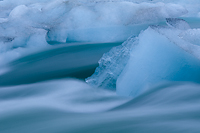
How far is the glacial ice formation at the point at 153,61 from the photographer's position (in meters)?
1.83

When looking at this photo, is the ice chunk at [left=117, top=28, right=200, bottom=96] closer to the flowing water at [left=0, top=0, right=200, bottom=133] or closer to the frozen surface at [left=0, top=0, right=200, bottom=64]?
the flowing water at [left=0, top=0, right=200, bottom=133]

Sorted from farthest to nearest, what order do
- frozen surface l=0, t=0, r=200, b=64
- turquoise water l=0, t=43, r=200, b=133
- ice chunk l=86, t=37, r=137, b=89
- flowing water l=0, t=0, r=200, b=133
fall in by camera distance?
1. frozen surface l=0, t=0, r=200, b=64
2. ice chunk l=86, t=37, r=137, b=89
3. flowing water l=0, t=0, r=200, b=133
4. turquoise water l=0, t=43, r=200, b=133

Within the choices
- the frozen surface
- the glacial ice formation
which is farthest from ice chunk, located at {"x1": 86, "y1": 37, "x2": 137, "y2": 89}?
the frozen surface

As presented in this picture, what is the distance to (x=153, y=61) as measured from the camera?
1951 mm

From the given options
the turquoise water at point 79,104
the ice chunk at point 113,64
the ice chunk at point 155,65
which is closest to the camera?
the turquoise water at point 79,104

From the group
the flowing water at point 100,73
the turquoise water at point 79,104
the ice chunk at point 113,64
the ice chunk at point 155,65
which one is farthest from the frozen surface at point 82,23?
Answer: the ice chunk at point 155,65

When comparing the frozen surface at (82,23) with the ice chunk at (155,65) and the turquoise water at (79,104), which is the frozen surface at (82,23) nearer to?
the turquoise water at (79,104)

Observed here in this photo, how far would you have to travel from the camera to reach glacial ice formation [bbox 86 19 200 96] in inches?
72.1

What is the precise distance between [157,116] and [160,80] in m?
0.64

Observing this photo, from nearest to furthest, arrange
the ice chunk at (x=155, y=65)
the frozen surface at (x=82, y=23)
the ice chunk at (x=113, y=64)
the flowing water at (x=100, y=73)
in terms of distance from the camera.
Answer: the flowing water at (x=100, y=73)
the ice chunk at (x=155, y=65)
the ice chunk at (x=113, y=64)
the frozen surface at (x=82, y=23)

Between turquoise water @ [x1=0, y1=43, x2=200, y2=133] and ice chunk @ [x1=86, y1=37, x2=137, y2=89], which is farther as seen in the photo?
ice chunk @ [x1=86, y1=37, x2=137, y2=89]

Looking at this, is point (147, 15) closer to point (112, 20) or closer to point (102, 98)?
point (112, 20)

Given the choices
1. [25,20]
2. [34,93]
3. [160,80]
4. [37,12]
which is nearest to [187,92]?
[160,80]

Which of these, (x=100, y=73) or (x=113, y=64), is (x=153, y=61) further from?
(x=100, y=73)
